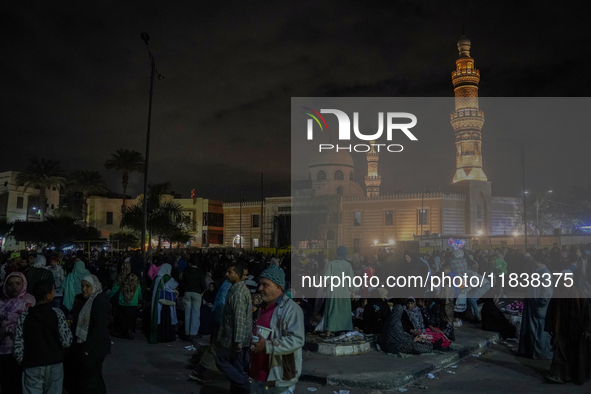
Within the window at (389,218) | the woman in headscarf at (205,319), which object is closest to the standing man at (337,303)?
the woman in headscarf at (205,319)

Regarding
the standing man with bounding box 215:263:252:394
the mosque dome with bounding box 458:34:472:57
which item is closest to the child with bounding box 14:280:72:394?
the standing man with bounding box 215:263:252:394

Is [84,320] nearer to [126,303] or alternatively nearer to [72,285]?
[126,303]

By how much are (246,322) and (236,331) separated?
0.13 meters

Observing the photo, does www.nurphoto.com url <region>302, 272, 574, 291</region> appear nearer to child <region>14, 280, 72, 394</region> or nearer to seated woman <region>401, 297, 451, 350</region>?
seated woman <region>401, 297, 451, 350</region>

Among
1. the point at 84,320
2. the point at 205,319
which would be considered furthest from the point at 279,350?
the point at 205,319

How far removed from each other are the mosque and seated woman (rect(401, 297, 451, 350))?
32.7 meters

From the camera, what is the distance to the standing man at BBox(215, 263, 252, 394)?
13.5 feet

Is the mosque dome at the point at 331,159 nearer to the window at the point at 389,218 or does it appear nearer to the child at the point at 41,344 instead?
the window at the point at 389,218

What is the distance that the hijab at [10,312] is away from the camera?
3.85 m

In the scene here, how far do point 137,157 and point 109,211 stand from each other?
1184 cm

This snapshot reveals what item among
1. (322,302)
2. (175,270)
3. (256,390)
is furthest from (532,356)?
(175,270)

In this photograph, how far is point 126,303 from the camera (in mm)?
7965

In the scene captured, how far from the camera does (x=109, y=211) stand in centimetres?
4838

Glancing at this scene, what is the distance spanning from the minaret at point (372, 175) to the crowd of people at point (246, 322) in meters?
45.4
